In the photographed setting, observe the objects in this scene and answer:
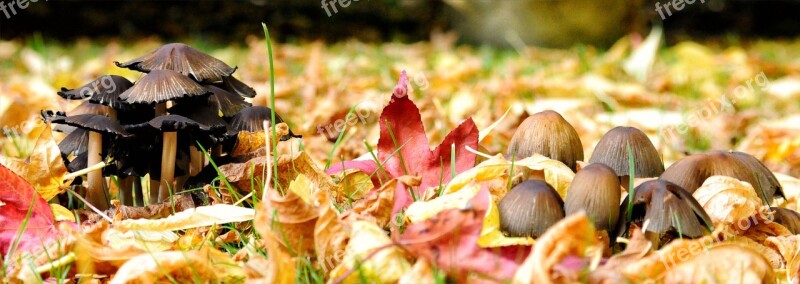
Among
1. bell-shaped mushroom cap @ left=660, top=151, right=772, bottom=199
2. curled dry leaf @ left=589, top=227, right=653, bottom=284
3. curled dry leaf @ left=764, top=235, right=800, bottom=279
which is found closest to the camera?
curled dry leaf @ left=589, top=227, right=653, bottom=284

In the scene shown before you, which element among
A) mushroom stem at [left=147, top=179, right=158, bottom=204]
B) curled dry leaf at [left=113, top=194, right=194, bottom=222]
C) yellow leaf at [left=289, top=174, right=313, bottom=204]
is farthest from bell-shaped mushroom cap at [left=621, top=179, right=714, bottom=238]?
mushroom stem at [left=147, top=179, right=158, bottom=204]

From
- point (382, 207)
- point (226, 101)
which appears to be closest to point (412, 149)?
point (382, 207)

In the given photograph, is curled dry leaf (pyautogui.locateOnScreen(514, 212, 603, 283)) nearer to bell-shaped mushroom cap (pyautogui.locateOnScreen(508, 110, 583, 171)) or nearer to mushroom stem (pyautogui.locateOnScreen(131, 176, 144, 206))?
bell-shaped mushroom cap (pyautogui.locateOnScreen(508, 110, 583, 171))

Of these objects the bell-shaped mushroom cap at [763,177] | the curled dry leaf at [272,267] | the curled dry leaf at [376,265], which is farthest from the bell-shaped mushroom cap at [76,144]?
the bell-shaped mushroom cap at [763,177]

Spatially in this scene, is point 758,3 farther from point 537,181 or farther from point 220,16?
point 537,181

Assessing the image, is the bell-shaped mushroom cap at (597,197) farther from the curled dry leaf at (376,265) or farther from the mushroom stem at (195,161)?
the mushroom stem at (195,161)

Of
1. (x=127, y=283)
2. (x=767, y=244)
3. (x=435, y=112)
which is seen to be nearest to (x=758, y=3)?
(x=435, y=112)
